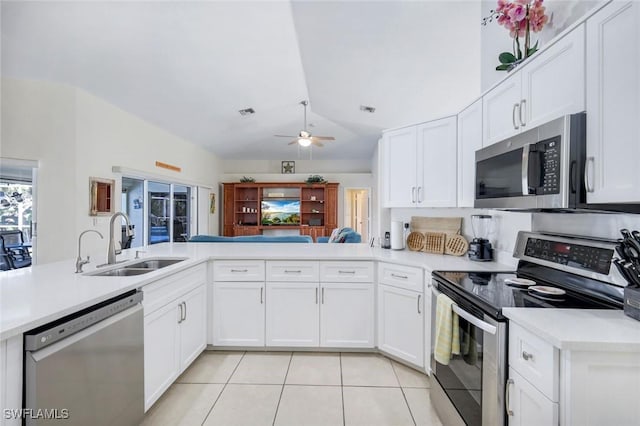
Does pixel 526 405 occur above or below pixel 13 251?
below

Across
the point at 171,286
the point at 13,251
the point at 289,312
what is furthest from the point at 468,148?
the point at 13,251

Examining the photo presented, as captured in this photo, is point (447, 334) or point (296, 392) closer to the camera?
point (447, 334)

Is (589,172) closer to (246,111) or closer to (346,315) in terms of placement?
(346,315)

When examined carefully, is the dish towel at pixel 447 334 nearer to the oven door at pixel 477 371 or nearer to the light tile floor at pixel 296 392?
the oven door at pixel 477 371

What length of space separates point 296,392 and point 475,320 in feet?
4.51

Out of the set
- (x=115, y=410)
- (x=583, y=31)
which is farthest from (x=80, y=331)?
(x=583, y=31)

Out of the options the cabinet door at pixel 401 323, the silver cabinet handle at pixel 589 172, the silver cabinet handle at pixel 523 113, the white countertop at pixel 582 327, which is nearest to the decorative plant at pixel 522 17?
the silver cabinet handle at pixel 523 113

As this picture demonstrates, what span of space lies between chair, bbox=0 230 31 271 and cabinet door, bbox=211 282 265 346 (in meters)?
2.83

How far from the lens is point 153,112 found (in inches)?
184

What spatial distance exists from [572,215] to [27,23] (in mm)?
4572

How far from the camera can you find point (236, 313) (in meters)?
2.64

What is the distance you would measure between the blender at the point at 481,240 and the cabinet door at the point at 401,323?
0.54 m

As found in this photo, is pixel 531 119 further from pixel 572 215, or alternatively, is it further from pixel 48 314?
pixel 48 314

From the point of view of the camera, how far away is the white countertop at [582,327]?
913 mm
